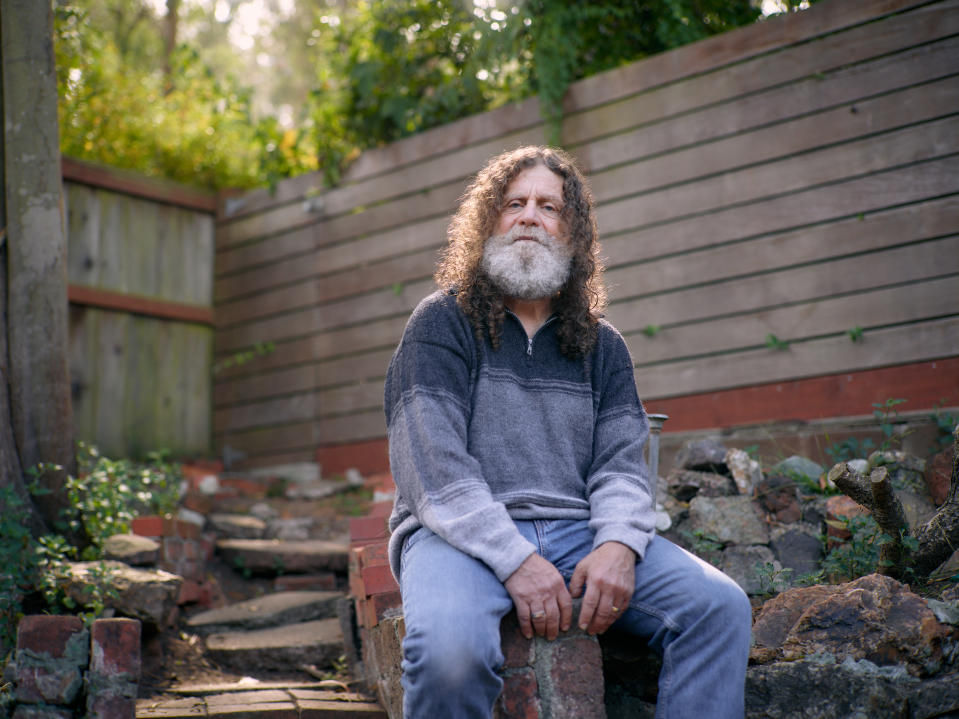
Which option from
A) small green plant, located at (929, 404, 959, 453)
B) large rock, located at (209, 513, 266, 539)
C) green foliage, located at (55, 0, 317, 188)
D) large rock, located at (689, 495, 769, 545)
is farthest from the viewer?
green foliage, located at (55, 0, 317, 188)

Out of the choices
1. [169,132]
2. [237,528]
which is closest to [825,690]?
[237,528]

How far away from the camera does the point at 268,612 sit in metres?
3.60

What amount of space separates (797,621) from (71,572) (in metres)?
2.20

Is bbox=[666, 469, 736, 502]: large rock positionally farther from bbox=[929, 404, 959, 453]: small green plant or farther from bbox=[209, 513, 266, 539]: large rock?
bbox=[209, 513, 266, 539]: large rock

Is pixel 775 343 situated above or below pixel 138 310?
below

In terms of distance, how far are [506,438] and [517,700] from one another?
1.89ft

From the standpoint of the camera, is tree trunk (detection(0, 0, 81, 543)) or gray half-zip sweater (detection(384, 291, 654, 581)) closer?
gray half-zip sweater (detection(384, 291, 654, 581))

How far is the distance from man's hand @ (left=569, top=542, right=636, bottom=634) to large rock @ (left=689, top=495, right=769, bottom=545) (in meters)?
1.04

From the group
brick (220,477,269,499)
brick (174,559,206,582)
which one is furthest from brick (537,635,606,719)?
brick (220,477,269,499)

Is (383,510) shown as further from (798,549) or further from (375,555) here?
(798,549)

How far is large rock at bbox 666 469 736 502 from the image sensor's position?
3.17 m

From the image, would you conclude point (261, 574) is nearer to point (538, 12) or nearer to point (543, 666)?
point (543, 666)

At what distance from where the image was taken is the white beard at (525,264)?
2350 millimetres

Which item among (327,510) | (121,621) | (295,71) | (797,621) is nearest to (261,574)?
(327,510)
